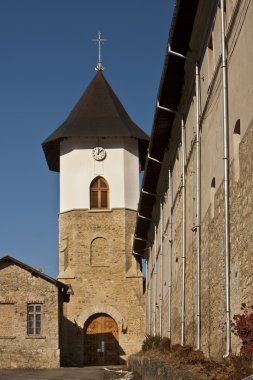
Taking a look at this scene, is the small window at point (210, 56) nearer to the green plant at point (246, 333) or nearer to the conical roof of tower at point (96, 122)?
the green plant at point (246, 333)

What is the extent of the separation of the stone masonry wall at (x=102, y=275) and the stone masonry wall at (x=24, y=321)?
5893 millimetres

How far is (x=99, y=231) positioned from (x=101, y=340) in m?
6.38

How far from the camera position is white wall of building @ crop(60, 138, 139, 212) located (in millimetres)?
48875

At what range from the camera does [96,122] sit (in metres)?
49.7

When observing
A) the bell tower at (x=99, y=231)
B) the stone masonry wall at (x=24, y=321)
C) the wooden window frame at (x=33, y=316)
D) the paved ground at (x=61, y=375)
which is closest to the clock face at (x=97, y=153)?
the bell tower at (x=99, y=231)

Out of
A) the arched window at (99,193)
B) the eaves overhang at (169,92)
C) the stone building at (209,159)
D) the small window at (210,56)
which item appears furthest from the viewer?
the arched window at (99,193)

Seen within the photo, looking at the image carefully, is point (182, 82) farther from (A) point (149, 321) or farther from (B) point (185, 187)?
(A) point (149, 321)

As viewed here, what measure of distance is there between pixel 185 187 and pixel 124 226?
1063 inches

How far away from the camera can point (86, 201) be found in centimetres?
4856

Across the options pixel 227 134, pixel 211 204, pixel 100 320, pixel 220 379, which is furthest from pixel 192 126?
pixel 100 320

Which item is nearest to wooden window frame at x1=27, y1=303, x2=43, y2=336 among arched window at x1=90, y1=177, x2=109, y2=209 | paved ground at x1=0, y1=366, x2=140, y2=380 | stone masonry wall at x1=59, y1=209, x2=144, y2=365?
stone masonry wall at x1=59, y1=209, x2=144, y2=365

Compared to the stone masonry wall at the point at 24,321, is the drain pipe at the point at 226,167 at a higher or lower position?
higher

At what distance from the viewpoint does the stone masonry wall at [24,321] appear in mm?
39094

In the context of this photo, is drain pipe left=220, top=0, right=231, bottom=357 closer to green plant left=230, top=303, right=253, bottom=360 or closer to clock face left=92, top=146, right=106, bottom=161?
green plant left=230, top=303, right=253, bottom=360
